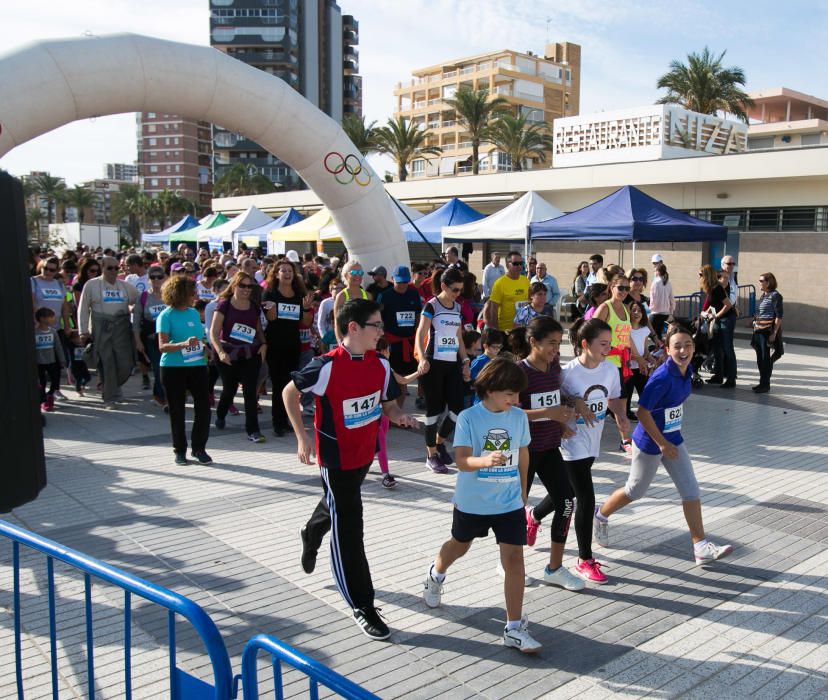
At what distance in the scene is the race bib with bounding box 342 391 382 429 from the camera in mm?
4215

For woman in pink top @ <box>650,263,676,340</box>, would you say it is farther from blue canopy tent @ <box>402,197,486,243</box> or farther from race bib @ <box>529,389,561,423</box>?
race bib @ <box>529,389,561,423</box>

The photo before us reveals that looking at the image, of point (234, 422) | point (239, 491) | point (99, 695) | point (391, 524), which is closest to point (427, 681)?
point (99, 695)

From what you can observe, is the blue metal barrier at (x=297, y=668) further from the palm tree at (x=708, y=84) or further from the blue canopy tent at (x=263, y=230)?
the palm tree at (x=708, y=84)

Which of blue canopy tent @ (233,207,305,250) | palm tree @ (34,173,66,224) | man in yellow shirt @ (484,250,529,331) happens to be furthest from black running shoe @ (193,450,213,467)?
palm tree @ (34,173,66,224)

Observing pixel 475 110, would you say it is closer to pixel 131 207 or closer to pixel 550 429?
pixel 550 429

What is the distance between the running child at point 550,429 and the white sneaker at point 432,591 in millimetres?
604

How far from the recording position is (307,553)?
4621 mm

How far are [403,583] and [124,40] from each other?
8.07 metres

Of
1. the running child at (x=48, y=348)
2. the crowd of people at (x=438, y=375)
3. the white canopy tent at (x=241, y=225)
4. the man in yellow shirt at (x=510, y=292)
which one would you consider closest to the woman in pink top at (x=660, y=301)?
the crowd of people at (x=438, y=375)

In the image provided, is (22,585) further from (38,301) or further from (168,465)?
(38,301)

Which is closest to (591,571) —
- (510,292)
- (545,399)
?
(545,399)

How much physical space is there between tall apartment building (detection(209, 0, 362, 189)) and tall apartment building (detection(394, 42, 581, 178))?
12906 mm

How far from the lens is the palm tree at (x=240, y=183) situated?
2533 inches

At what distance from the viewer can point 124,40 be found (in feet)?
31.9
